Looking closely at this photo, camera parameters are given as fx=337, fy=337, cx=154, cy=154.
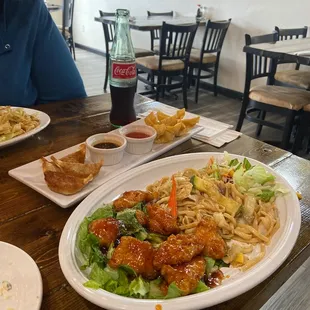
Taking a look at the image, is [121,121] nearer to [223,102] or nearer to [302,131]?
[302,131]

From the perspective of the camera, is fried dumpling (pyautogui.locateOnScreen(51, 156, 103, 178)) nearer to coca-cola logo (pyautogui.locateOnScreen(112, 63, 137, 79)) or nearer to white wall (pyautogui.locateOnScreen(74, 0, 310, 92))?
coca-cola logo (pyautogui.locateOnScreen(112, 63, 137, 79))

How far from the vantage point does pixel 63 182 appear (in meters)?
0.94

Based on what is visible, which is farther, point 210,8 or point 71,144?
point 210,8

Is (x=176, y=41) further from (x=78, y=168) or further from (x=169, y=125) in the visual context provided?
(x=78, y=168)

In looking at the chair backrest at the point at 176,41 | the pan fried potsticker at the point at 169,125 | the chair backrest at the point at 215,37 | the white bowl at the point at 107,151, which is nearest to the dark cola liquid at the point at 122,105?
the pan fried potsticker at the point at 169,125

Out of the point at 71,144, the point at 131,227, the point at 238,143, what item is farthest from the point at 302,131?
the point at 131,227

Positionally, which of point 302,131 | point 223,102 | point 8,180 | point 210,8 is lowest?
point 223,102

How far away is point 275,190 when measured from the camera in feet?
3.21

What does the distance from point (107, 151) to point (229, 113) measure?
3.55 meters

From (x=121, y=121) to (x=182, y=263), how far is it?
0.88 m

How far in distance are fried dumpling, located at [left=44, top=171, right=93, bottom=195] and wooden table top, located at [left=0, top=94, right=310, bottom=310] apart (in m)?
0.05

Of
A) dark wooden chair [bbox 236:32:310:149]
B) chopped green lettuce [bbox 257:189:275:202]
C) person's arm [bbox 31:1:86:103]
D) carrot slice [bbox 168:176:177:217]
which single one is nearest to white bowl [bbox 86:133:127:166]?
carrot slice [bbox 168:176:177:217]

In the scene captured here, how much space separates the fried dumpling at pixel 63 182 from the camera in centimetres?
93

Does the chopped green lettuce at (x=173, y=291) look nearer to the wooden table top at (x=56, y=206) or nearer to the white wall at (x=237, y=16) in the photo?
the wooden table top at (x=56, y=206)
